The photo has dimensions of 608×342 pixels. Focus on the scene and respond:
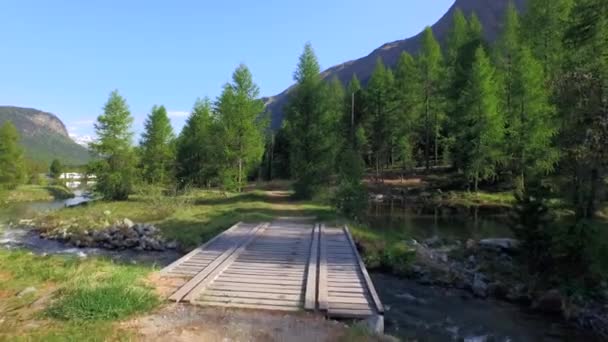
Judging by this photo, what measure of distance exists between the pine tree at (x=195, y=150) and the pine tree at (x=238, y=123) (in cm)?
976

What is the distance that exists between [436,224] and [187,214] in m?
13.3

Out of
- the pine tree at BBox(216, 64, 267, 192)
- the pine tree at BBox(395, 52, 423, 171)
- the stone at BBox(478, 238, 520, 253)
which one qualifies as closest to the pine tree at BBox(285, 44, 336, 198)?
the pine tree at BBox(216, 64, 267, 192)

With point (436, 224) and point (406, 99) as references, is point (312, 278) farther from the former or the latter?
point (406, 99)

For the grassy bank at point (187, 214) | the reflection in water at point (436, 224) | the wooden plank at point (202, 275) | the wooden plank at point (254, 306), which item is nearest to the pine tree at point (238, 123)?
the grassy bank at point (187, 214)

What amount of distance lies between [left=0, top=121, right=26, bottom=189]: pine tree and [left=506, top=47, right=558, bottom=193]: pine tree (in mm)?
49572

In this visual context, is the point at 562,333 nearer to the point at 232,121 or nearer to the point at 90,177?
the point at 232,121

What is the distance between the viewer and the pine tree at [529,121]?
99.8ft

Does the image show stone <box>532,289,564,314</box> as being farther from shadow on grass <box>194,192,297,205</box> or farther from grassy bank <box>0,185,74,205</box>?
grassy bank <box>0,185,74,205</box>

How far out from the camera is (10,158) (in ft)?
149

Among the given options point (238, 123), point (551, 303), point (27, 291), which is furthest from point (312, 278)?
point (238, 123)

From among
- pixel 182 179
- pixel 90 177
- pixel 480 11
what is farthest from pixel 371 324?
pixel 480 11

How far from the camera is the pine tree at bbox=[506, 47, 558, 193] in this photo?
99.8ft

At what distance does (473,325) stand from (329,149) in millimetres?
18449

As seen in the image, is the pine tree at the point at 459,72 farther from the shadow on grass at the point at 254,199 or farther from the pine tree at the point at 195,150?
the pine tree at the point at 195,150
